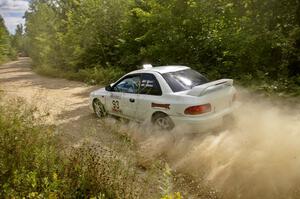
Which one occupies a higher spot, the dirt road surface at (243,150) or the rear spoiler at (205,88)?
the rear spoiler at (205,88)

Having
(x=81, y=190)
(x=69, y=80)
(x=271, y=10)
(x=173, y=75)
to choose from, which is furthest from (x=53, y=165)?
(x=69, y=80)

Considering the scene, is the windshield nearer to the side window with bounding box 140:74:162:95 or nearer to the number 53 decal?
the side window with bounding box 140:74:162:95

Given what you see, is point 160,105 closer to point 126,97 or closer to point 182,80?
point 182,80

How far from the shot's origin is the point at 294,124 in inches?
272

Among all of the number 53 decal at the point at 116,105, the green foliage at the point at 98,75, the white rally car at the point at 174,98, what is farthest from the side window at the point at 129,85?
the green foliage at the point at 98,75

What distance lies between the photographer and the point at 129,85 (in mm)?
7914

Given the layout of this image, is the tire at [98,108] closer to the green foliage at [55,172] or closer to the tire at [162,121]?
the tire at [162,121]

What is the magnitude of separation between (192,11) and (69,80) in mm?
10411

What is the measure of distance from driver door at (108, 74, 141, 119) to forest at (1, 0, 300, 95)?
448cm

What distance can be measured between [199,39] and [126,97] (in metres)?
6.47

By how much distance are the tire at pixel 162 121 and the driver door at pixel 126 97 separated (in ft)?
2.40

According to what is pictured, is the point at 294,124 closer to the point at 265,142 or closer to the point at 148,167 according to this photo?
the point at 265,142

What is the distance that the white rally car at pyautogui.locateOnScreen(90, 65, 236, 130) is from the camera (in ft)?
21.0

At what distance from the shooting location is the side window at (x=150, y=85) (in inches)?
279
